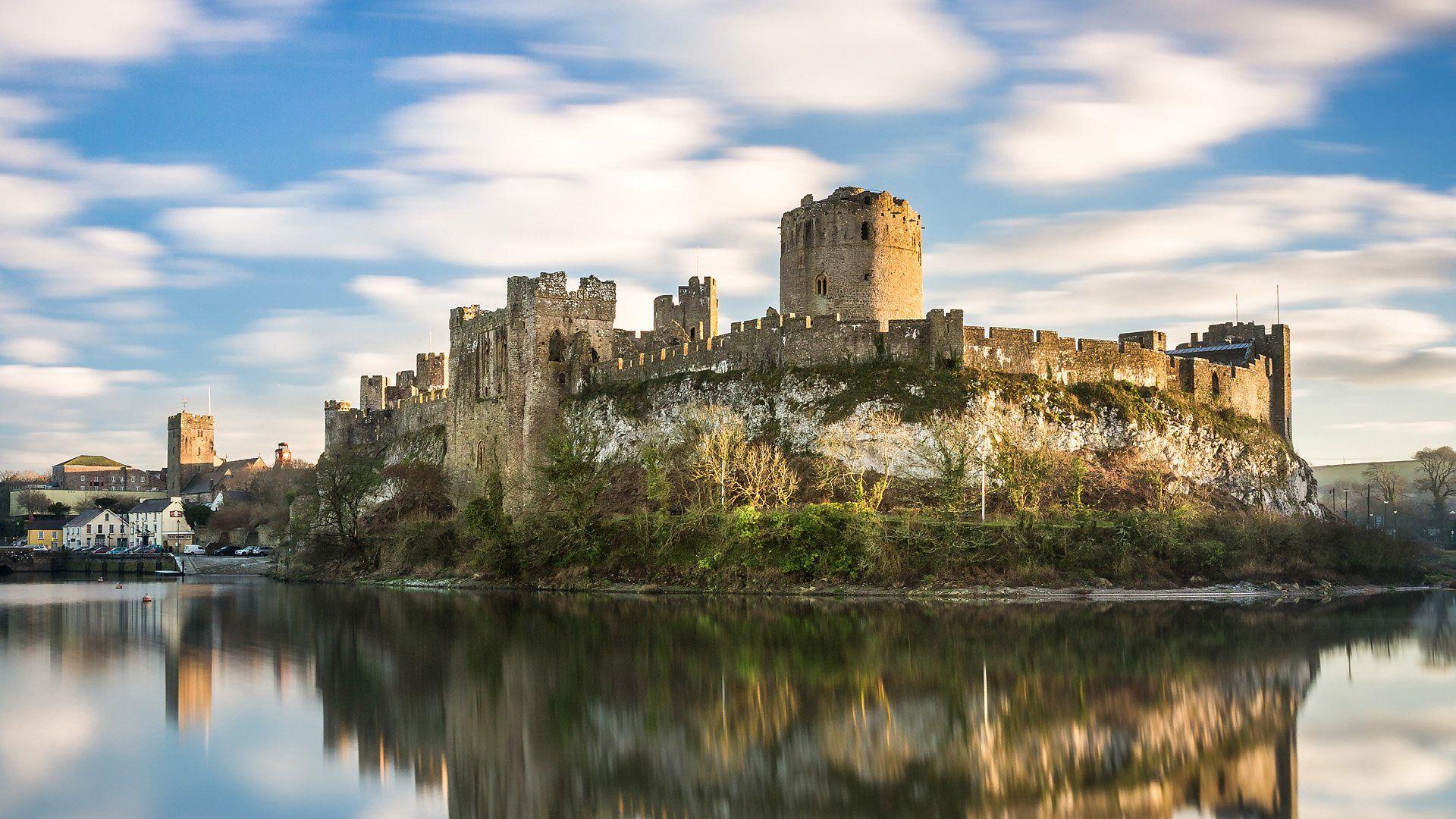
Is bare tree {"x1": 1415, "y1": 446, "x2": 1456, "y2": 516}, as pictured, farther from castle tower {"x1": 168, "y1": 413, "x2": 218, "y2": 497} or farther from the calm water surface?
castle tower {"x1": 168, "y1": 413, "x2": 218, "y2": 497}

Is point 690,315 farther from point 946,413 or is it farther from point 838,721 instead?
point 838,721

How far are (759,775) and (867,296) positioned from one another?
4234cm

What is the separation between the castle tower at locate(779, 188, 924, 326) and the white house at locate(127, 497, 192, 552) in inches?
2465

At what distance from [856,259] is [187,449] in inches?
3977

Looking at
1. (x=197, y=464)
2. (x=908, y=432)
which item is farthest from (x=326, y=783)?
(x=197, y=464)

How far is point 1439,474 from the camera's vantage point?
3696 inches

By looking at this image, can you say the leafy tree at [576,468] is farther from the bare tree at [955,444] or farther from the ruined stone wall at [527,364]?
the bare tree at [955,444]

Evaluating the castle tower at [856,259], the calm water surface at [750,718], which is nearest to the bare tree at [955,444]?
the castle tower at [856,259]

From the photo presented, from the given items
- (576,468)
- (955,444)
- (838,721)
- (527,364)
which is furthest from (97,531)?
(838,721)

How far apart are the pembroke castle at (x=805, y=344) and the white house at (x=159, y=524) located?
144 feet

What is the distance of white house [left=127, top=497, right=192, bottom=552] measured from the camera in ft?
328

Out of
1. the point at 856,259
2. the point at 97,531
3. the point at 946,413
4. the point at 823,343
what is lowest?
the point at 97,531

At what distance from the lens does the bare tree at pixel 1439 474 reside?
8181 cm

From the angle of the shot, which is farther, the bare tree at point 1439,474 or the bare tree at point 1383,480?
the bare tree at point 1383,480
